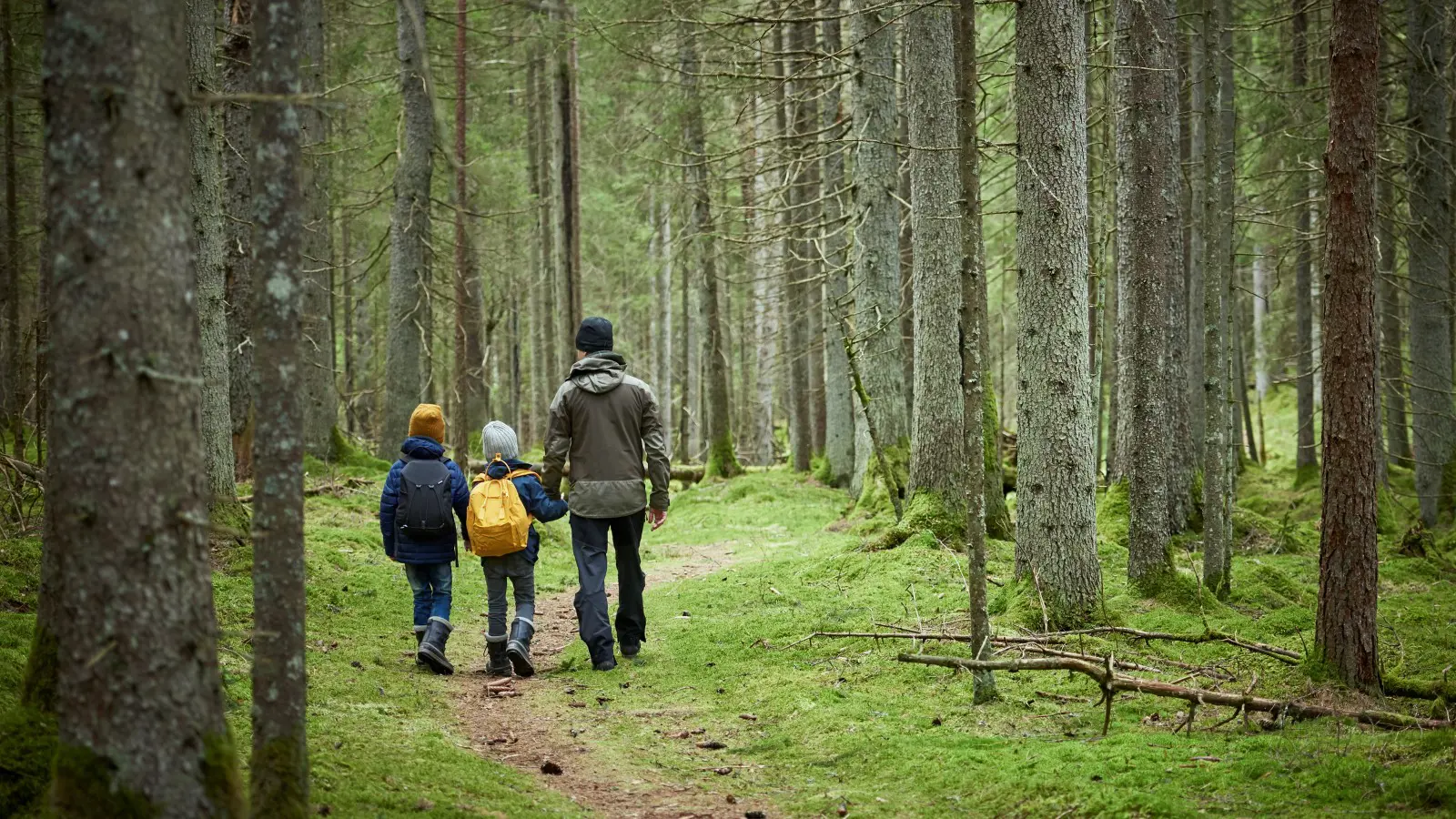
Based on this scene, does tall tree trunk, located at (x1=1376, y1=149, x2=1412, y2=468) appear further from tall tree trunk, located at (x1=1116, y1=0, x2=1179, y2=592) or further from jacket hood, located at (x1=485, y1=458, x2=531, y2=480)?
jacket hood, located at (x1=485, y1=458, x2=531, y2=480)

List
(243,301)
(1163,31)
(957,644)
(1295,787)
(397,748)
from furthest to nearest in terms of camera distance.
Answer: (243,301) < (1163,31) < (957,644) < (397,748) < (1295,787)

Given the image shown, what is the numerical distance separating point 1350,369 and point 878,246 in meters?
8.83

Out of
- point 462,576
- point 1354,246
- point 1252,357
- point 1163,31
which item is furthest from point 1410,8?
point 1252,357

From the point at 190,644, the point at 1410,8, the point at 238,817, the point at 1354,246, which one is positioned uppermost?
the point at 1410,8

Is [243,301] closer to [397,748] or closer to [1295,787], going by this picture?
[397,748]

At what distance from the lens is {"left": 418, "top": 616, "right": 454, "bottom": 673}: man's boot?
6969 mm

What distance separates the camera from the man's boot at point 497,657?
714 cm

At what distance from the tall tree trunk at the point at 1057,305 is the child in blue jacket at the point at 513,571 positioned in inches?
142

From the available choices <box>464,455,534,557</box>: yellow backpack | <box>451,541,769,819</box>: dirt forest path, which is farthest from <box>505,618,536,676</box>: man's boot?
<box>464,455,534,557</box>: yellow backpack

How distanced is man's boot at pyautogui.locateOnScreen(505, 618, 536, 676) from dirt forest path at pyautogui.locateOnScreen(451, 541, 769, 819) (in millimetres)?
122

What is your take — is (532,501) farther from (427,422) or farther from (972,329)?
(972,329)

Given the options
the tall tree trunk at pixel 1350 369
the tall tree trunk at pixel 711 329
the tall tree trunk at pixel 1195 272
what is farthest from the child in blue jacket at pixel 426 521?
the tall tree trunk at pixel 711 329

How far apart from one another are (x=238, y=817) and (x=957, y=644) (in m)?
5.06

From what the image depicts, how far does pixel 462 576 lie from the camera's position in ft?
36.4
